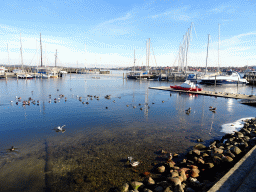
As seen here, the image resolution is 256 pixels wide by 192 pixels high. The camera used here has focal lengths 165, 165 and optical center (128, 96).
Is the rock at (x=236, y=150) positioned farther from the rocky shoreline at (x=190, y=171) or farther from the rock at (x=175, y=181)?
the rock at (x=175, y=181)

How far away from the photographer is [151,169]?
32.3ft

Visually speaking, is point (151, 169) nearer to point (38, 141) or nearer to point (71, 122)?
point (38, 141)

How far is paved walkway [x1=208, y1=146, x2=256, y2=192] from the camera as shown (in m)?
6.35

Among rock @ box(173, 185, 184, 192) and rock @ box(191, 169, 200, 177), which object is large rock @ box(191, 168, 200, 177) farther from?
rock @ box(173, 185, 184, 192)

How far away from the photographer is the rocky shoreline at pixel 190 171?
7715 mm

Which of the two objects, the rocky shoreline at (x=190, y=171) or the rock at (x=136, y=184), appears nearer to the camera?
the rocky shoreline at (x=190, y=171)

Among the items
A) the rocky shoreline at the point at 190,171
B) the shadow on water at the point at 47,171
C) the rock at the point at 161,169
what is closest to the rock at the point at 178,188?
the rocky shoreline at the point at 190,171

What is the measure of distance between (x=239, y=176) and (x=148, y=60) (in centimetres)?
9223

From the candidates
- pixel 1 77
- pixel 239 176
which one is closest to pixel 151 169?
pixel 239 176

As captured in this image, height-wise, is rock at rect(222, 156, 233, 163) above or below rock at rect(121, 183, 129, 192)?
above

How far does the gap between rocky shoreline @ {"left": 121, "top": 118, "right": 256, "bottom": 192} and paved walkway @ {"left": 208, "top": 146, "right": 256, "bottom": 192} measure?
38.4 inches

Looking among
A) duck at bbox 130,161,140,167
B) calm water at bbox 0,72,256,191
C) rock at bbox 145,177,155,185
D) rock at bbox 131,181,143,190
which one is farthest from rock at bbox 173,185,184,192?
duck at bbox 130,161,140,167

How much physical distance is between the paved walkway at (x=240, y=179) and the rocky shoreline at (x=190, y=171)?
976mm

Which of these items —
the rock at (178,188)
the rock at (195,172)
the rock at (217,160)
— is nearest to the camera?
the rock at (178,188)
